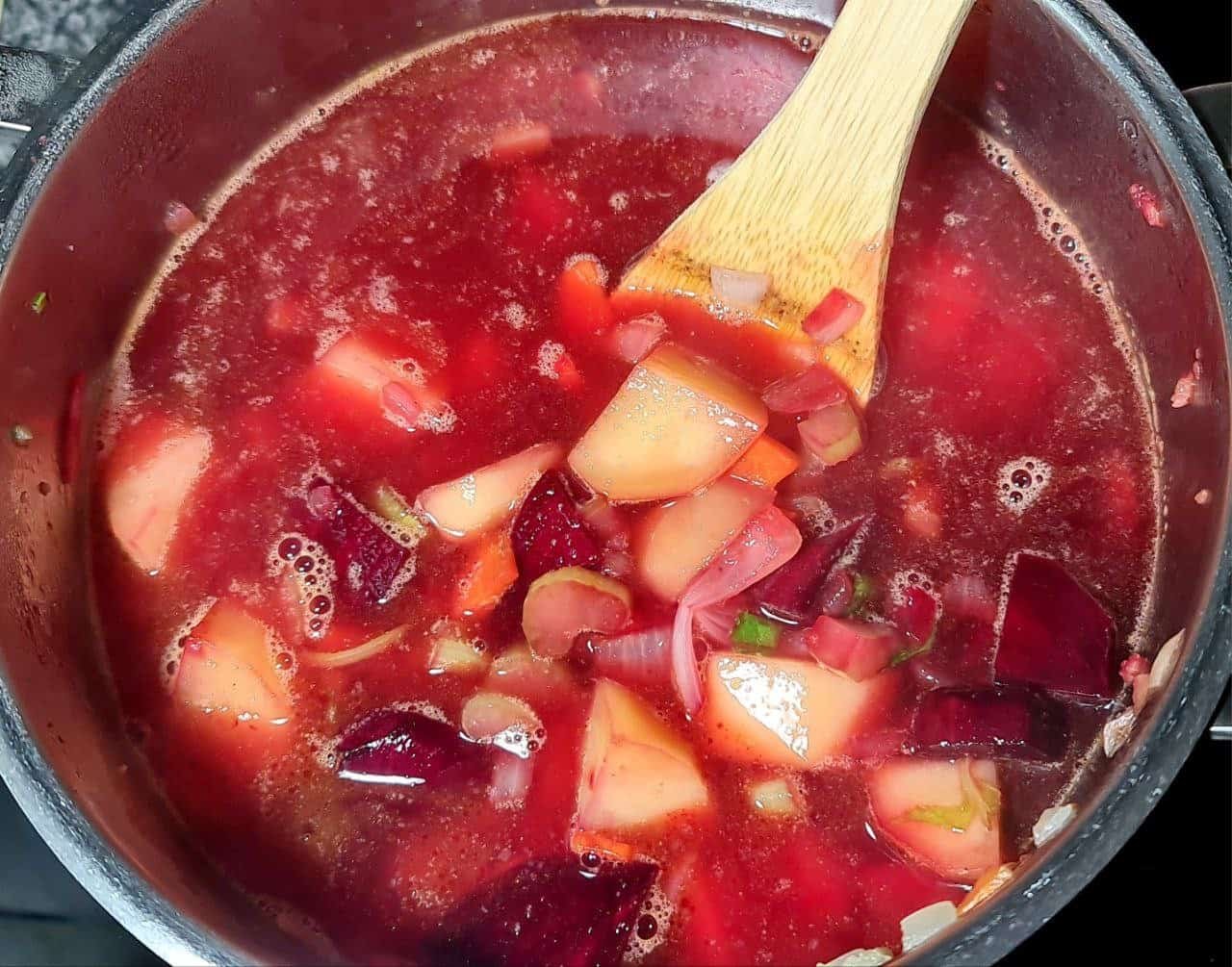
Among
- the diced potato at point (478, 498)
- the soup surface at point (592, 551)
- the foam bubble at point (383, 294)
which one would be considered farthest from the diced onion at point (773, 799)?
the foam bubble at point (383, 294)

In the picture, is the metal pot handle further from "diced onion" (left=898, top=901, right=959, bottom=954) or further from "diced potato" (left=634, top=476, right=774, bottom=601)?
"diced onion" (left=898, top=901, right=959, bottom=954)

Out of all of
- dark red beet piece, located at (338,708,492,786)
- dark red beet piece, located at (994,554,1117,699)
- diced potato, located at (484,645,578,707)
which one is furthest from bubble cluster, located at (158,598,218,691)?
dark red beet piece, located at (994,554,1117,699)

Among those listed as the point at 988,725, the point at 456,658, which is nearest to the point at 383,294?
the point at 456,658

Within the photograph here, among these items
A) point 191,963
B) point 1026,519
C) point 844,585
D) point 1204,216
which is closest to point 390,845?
point 191,963

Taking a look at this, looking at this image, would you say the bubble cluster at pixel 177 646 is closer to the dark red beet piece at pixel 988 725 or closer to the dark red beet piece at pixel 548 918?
the dark red beet piece at pixel 548 918

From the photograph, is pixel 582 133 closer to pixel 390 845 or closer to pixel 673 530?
pixel 673 530

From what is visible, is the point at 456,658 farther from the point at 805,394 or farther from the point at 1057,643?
the point at 1057,643
